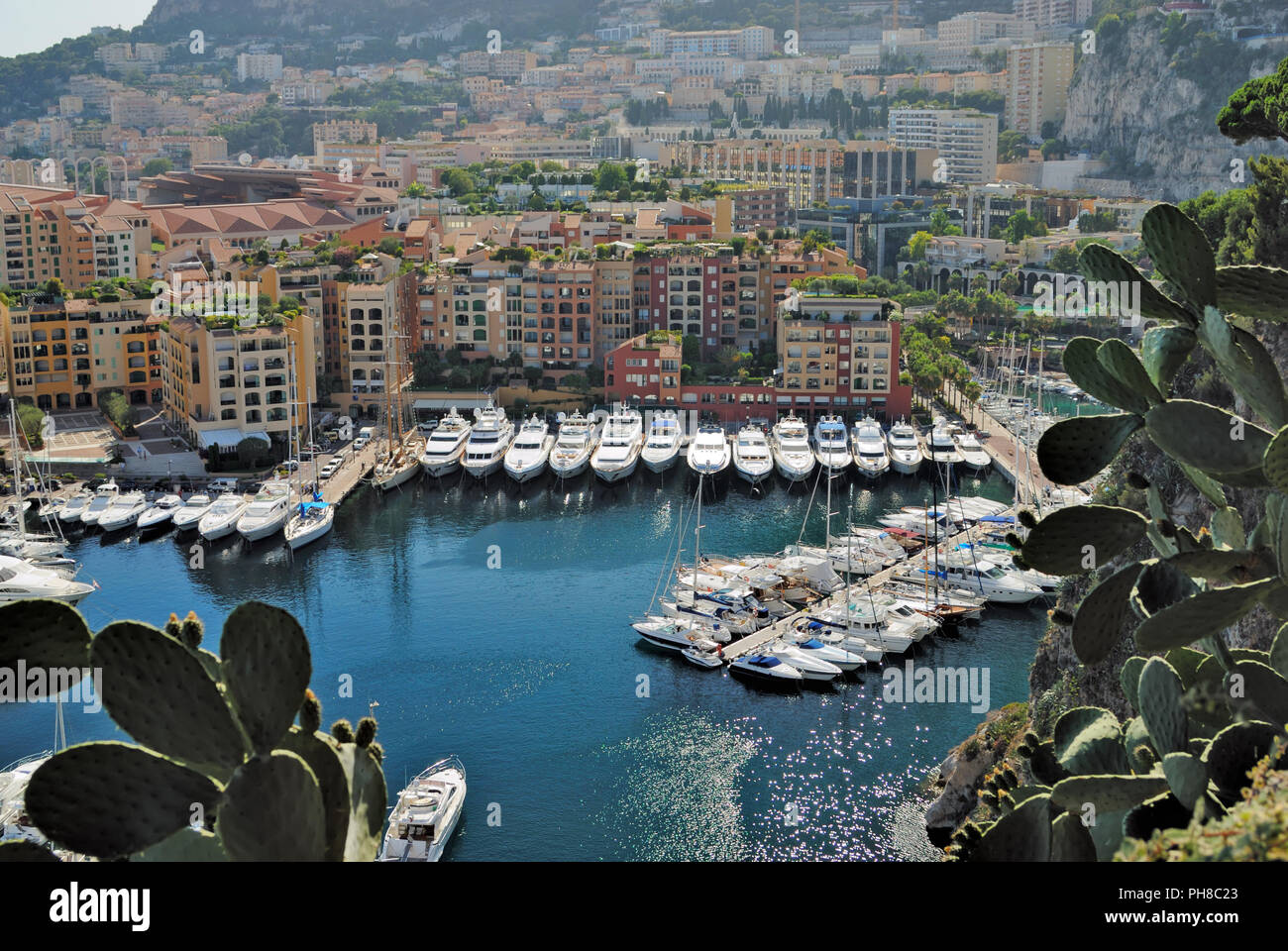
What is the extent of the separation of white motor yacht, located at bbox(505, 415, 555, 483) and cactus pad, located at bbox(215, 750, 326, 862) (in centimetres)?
1796

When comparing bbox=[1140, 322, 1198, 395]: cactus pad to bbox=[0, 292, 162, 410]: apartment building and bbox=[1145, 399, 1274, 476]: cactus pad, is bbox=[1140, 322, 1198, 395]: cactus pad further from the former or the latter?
bbox=[0, 292, 162, 410]: apartment building

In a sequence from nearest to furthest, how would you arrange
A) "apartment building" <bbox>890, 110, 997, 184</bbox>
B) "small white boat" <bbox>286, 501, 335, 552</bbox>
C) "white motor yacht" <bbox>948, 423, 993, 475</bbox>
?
1. "small white boat" <bbox>286, 501, 335, 552</bbox>
2. "white motor yacht" <bbox>948, 423, 993, 475</bbox>
3. "apartment building" <bbox>890, 110, 997, 184</bbox>

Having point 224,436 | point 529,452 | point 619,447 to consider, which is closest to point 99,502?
point 224,436

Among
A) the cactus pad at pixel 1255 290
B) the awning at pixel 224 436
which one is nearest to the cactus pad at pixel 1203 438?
the cactus pad at pixel 1255 290

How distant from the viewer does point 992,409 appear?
77.0 ft

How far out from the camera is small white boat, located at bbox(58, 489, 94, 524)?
18094 mm

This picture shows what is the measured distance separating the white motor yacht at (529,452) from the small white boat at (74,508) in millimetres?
5230

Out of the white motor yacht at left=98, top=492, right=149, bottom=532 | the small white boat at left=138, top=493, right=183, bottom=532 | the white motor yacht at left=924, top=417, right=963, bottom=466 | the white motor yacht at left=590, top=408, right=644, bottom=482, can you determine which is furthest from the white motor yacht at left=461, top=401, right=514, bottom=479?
the white motor yacht at left=924, top=417, right=963, bottom=466

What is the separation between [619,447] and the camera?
21.1 metres

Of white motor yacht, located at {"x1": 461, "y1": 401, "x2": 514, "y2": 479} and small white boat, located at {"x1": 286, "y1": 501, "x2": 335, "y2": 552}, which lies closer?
small white boat, located at {"x1": 286, "y1": 501, "x2": 335, "y2": 552}

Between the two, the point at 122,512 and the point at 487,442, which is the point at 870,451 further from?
the point at 122,512

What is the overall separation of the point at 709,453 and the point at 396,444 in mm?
4414

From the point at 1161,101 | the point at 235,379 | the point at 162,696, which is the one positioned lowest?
the point at 235,379
